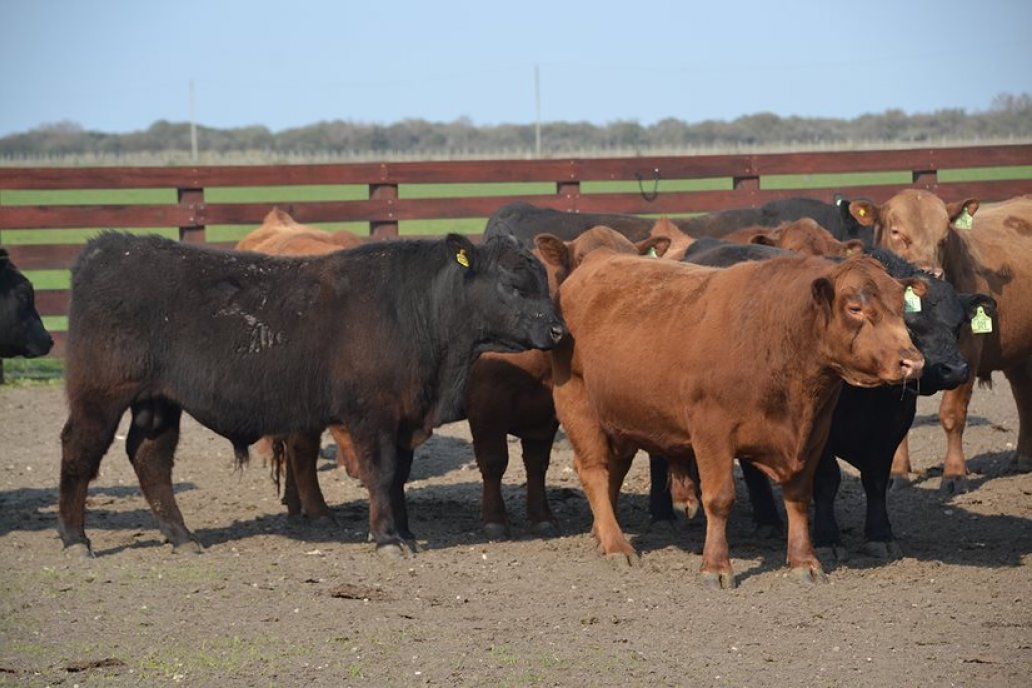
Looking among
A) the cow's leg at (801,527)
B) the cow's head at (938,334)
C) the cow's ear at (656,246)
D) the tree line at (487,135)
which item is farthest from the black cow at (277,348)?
the tree line at (487,135)

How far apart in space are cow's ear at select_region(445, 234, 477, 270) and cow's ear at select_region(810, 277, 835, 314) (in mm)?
2266

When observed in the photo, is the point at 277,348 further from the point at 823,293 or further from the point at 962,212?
the point at 962,212

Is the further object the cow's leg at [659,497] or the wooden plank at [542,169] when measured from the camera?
the wooden plank at [542,169]

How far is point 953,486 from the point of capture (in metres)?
10.1

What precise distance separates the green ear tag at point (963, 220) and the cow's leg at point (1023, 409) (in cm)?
112

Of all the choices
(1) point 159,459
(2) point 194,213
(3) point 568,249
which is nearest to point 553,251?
(3) point 568,249

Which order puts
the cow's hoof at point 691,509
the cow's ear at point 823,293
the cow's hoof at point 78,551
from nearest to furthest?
1. the cow's ear at point 823,293
2. the cow's hoof at point 78,551
3. the cow's hoof at point 691,509

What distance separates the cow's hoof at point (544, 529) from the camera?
9070mm

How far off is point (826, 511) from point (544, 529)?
1.78 meters

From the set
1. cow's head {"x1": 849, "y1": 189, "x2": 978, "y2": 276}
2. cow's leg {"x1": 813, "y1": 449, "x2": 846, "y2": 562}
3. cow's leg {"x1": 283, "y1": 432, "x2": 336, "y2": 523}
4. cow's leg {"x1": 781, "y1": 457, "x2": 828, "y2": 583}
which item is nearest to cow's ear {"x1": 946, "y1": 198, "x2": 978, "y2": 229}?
cow's head {"x1": 849, "y1": 189, "x2": 978, "y2": 276}

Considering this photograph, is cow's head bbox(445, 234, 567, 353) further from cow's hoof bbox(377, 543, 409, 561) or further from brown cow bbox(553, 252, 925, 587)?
cow's hoof bbox(377, 543, 409, 561)

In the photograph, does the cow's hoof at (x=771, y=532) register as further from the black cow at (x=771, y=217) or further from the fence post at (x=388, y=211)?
the fence post at (x=388, y=211)

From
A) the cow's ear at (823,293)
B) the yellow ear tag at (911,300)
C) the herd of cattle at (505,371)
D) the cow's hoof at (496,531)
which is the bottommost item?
the cow's hoof at (496,531)

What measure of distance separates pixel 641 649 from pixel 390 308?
306 centimetres
